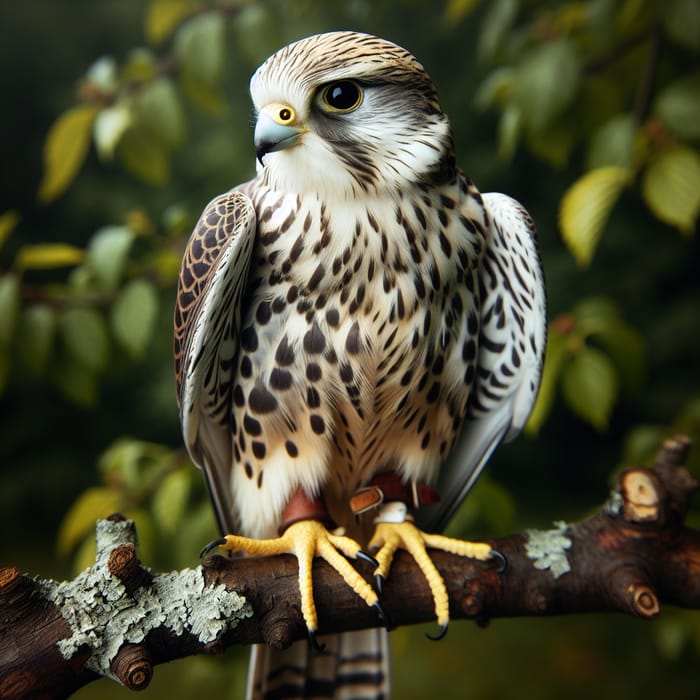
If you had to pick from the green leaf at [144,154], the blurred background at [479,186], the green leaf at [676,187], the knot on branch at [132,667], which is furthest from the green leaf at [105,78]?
the knot on branch at [132,667]

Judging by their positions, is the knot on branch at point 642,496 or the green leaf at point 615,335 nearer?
the knot on branch at point 642,496

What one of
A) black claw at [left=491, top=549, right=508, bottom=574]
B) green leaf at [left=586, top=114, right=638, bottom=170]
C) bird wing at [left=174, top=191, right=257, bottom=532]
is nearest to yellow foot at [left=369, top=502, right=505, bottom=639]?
black claw at [left=491, top=549, right=508, bottom=574]

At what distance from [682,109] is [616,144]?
16 centimetres

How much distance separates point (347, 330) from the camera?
126cm

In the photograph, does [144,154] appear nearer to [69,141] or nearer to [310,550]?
[69,141]

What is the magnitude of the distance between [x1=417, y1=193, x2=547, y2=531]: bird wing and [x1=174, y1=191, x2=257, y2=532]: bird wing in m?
0.46

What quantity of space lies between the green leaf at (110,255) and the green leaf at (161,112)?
278 millimetres

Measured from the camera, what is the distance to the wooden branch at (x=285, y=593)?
3.46 feet

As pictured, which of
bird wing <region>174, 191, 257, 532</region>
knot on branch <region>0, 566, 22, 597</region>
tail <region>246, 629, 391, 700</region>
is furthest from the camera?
tail <region>246, 629, 391, 700</region>

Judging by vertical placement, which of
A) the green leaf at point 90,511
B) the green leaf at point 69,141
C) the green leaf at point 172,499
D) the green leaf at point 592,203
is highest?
the green leaf at point 69,141

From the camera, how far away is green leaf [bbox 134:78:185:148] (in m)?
2.01

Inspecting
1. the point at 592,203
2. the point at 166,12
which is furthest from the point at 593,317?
the point at 166,12

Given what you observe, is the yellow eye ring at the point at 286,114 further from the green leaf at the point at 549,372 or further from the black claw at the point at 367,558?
the green leaf at the point at 549,372

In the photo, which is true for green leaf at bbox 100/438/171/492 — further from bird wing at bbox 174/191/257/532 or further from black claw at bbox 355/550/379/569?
black claw at bbox 355/550/379/569
